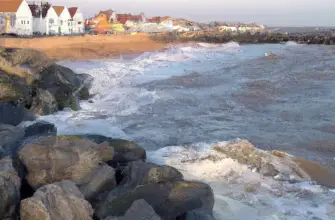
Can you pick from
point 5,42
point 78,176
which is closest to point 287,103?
point 78,176

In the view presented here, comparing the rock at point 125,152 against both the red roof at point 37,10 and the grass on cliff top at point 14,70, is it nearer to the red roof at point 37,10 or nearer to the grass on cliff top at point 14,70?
the grass on cliff top at point 14,70

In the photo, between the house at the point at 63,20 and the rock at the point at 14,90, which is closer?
the rock at the point at 14,90

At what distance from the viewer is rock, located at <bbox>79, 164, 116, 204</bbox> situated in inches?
181

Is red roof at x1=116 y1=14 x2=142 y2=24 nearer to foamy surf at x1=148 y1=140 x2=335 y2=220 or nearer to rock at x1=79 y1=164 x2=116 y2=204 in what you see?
foamy surf at x1=148 y1=140 x2=335 y2=220

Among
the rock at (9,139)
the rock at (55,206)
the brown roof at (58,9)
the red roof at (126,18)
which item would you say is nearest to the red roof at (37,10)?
the brown roof at (58,9)

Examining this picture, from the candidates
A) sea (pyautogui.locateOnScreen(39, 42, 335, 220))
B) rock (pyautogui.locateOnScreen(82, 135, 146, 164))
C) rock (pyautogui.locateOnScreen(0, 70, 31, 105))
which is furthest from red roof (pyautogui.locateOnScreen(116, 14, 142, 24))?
rock (pyautogui.locateOnScreen(82, 135, 146, 164))

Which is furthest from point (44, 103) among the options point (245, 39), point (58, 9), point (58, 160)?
point (245, 39)

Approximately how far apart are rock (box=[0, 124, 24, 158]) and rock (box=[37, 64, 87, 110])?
4.15 m

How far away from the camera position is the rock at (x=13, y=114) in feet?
26.5

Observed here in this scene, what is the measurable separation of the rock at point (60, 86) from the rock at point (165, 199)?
21.2ft

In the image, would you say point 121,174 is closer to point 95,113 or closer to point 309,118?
point 95,113

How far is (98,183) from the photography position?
4711 millimetres

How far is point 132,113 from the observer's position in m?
10.5

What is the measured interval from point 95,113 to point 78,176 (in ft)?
19.1
